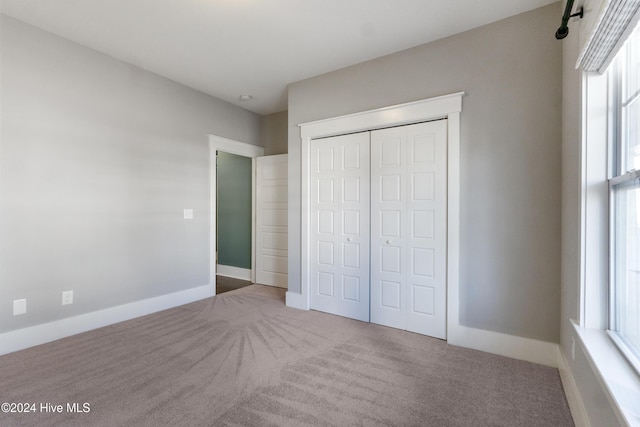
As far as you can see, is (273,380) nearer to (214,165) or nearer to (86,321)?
(86,321)

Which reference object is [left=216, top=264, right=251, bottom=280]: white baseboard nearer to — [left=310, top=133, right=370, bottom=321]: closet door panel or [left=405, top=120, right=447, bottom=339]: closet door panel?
[left=310, top=133, right=370, bottom=321]: closet door panel

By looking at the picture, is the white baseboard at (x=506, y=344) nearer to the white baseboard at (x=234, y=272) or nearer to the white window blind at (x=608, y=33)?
the white window blind at (x=608, y=33)

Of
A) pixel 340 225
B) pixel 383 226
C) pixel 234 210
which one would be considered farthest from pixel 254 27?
pixel 234 210

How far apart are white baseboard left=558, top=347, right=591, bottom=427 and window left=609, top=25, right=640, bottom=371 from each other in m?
0.42

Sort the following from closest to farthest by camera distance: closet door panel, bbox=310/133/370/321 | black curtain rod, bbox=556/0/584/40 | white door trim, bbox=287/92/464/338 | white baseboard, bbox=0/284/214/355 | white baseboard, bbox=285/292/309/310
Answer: black curtain rod, bbox=556/0/584/40 → white baseboard, bbox=0/284/214/355 → white door trim, bbox=287/92/464/338 → closet door panel, bbox=310/133/370/321 → white baseboard, bbox=285/292/309/310

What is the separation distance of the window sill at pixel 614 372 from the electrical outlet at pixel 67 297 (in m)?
3.77

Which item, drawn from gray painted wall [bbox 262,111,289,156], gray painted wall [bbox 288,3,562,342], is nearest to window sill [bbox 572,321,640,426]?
gray painted wall [bbox 288,3,562,342]

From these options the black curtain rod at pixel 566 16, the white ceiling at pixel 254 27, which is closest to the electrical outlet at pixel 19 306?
the white ceiling at pixel 254 27

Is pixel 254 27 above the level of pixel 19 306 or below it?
above

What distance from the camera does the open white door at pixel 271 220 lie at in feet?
15.0

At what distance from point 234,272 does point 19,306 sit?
306 centimetres

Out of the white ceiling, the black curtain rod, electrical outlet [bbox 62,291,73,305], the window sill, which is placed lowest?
electrical outlet [bbox 62,291,73,305]

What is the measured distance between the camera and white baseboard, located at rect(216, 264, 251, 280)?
16.9ft

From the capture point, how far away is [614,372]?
121 centimetres
